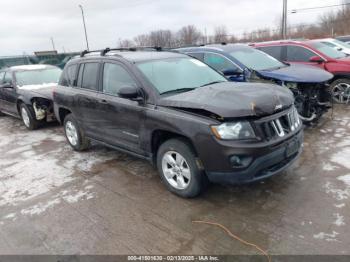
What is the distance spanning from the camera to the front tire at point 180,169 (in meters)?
3.47

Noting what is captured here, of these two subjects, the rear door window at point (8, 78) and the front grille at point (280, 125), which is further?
the rear door window at point (8, 78)

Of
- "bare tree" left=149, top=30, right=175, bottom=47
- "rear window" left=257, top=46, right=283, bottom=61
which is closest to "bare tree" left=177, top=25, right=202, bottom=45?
"bare tree" left=149, top=30, right=175, bottom=47

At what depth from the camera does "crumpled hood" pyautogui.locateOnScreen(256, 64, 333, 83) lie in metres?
5.61

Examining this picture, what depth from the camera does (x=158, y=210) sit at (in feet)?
11.7

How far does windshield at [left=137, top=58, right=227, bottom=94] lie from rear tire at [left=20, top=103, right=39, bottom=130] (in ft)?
15.7

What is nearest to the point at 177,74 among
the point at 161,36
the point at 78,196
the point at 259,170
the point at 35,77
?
the point at 259,170

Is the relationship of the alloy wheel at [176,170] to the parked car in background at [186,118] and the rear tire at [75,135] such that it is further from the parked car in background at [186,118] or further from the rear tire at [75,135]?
the rear tire at [75,135]

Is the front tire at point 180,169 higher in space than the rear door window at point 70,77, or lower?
lower

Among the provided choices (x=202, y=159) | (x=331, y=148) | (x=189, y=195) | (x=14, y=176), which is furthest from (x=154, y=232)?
(x=331, y=148)

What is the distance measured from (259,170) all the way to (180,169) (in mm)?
960

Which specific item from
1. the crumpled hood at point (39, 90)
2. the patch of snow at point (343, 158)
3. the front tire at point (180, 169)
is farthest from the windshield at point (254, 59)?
the crumpled hood at point (39, 90)

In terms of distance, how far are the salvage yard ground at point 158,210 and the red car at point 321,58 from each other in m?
2.97

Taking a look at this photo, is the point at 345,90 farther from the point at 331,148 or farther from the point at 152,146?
the point at 152,146

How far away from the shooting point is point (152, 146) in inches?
156
